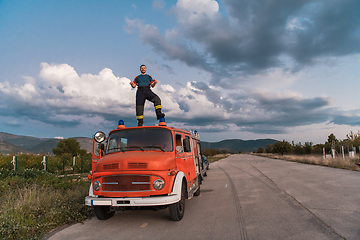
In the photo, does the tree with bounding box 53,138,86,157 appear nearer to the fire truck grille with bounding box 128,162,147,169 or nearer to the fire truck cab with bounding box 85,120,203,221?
the fire truck cab with bounding box 85,120,203,221

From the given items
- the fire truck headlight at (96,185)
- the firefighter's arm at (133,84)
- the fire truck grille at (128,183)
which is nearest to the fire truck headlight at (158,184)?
the fire truck grille at (128,183)

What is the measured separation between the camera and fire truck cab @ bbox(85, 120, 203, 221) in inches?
196

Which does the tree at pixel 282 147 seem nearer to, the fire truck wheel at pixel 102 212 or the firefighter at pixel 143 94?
the firefighter at pixel 143 94

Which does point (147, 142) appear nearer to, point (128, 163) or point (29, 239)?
point (128, 163)

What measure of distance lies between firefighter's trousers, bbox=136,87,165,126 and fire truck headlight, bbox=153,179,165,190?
305 cm

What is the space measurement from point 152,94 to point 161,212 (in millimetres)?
3712

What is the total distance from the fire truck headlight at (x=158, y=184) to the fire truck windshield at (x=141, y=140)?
1.00 metres

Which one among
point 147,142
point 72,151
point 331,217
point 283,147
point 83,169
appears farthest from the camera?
point 283,147

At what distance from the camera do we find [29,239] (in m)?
4.40

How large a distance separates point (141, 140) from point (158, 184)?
1.48m

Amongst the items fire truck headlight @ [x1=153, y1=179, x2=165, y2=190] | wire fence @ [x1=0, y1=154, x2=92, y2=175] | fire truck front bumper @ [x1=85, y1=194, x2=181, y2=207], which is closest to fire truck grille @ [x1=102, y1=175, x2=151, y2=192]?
fire truck headlight @ [x1=153, y1=179, x2=165, y2=190]

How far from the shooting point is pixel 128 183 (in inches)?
199

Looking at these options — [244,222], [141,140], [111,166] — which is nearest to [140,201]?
[111,166]

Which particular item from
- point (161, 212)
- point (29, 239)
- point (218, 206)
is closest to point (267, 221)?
point (218, 206)
